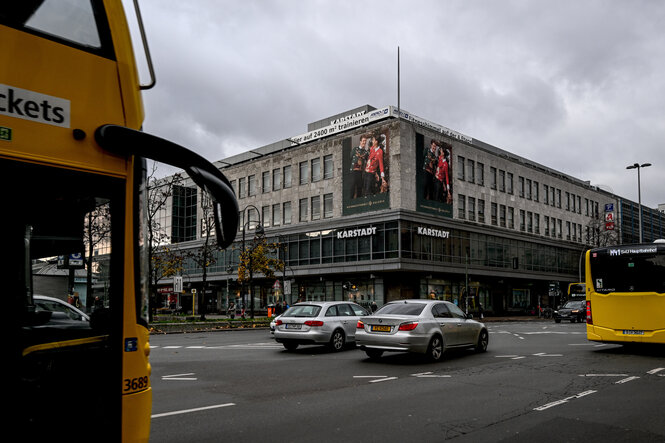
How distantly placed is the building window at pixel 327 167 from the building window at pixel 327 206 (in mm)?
1866

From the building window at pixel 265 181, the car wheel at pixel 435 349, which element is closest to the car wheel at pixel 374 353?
the car wheel at pixel 435 349

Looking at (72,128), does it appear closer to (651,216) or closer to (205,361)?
(205,361)

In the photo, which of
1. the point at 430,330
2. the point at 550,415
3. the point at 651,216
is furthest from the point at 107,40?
the point at 651,216

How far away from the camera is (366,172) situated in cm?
5106

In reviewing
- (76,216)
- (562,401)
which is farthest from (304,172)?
(76,216)

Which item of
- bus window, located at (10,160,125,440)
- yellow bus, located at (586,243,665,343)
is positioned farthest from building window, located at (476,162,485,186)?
bus window, located at (10,160,125,440)

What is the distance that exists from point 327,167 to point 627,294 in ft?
135

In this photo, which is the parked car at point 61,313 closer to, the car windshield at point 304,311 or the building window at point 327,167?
the car windshield at point 304,311

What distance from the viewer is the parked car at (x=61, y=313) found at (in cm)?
386

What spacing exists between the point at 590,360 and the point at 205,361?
9709 mm

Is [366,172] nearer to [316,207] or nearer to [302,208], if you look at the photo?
[316,207]

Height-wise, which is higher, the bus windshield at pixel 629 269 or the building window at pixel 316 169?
the building window at pixel 316 169

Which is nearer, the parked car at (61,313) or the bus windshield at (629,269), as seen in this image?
the parked car at (61,313)

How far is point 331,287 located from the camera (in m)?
54.2
